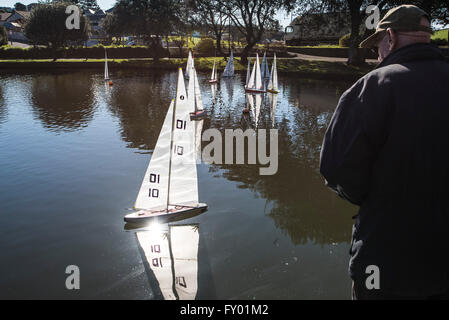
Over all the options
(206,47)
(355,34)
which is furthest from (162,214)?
(206,47)

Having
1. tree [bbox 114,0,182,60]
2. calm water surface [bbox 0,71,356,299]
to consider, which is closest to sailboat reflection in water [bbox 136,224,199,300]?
calm water surface [bbox 0,71,356,299]

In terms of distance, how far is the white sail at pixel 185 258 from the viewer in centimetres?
1034

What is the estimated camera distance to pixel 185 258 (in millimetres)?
12008

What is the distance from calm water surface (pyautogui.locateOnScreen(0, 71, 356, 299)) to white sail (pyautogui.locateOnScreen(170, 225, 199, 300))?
277mm

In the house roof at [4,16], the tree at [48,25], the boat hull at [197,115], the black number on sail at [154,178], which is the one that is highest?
the house roof at [4,16]

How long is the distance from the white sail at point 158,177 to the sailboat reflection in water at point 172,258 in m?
1.10

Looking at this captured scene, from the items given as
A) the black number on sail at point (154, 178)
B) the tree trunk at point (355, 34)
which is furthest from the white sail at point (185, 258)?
the tree trunk at point (355, 34)

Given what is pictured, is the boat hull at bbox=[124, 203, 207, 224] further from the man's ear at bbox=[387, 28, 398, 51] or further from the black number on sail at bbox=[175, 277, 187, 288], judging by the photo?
the man's ear at bbox=[387, 28, 398, 51]

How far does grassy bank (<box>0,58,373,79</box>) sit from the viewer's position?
63312 millimetres

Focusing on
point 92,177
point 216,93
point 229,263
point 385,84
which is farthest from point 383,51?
point 216,93

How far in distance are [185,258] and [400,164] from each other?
388 inches

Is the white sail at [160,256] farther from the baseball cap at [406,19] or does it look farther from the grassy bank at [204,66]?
the grassy bank at [204,66]

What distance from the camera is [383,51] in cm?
373

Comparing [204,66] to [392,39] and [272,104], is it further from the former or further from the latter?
[392,39]
